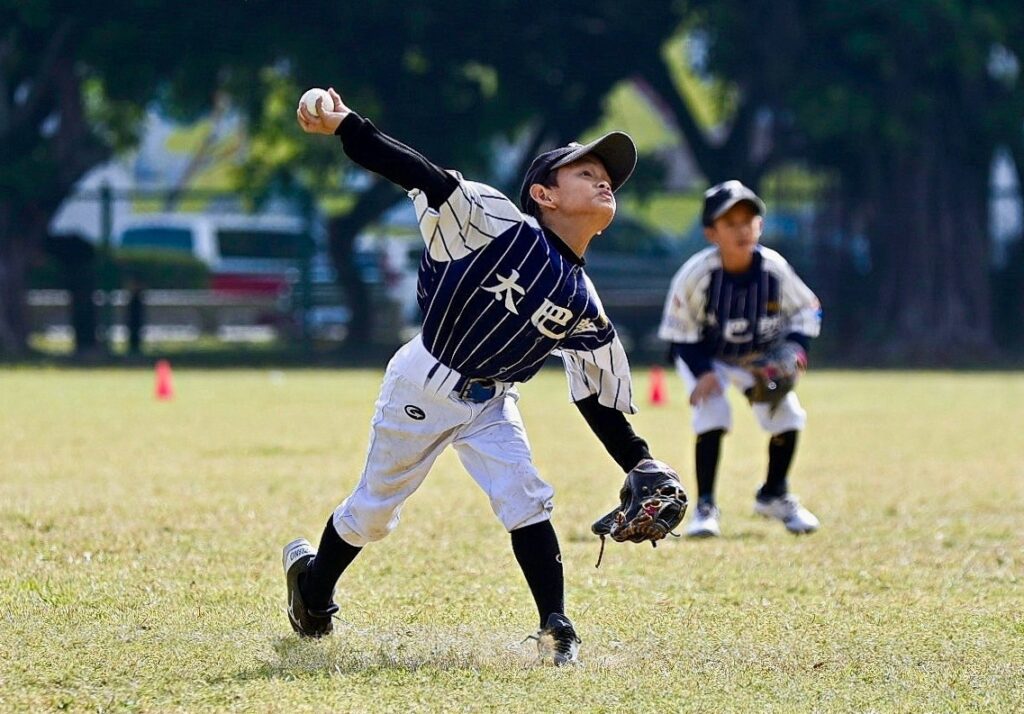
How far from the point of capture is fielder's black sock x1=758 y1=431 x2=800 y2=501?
8852 mm

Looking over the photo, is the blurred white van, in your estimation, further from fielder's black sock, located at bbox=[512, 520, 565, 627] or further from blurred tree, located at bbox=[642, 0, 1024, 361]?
fielder's black sock, located at bbox=[512, 520, 565, 627]

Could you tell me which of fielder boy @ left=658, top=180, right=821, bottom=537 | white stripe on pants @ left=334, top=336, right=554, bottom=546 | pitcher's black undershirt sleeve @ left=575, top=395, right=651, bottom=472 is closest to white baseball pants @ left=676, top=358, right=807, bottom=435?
fielder boy @ left=658, top=180, right=821, bottom=537

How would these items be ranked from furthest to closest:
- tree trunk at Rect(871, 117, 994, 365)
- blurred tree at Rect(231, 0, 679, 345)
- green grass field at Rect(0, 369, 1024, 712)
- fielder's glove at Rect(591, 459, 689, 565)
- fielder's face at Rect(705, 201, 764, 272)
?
1. tree trunk at Rect(871, 117, 994, 365)
2. blurred tree at Rect(231, 0, 679, 345)
3. fielder's face at Rect(705, 201, 764, 272)
4. fielder's glove at Rect(591, 459, 689, 565)
5. green grass field at Rect(0, 369, 1024, 712)

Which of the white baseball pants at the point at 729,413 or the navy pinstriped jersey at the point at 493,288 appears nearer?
the navy pinstriped jersey at the point at 493,288

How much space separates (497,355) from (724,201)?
3393 mm

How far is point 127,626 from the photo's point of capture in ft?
19.0

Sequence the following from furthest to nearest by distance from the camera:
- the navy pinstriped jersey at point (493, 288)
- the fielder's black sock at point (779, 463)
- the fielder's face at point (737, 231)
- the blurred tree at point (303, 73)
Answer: the blurred tree at point (303, 73), the fielder's black sock at point (779, 463), the fielder's face at point (737, 231), the navy pinstriped jersey at point (493, 288)

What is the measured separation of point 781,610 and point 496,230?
1.99 metres

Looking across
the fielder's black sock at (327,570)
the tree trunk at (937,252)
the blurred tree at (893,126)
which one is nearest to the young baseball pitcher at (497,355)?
the fielder's black sock at (327,570)

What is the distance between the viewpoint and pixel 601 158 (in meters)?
5.51

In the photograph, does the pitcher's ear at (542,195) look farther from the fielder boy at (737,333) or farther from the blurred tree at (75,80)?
the blurred tree at (75,80)

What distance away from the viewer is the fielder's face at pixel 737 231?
28.3 feet

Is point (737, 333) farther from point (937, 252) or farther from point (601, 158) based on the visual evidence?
point (937, 252)

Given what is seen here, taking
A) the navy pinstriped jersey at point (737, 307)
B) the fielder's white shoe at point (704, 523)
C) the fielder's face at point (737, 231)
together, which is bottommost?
the fielder's white shoe at point (704, 523)
